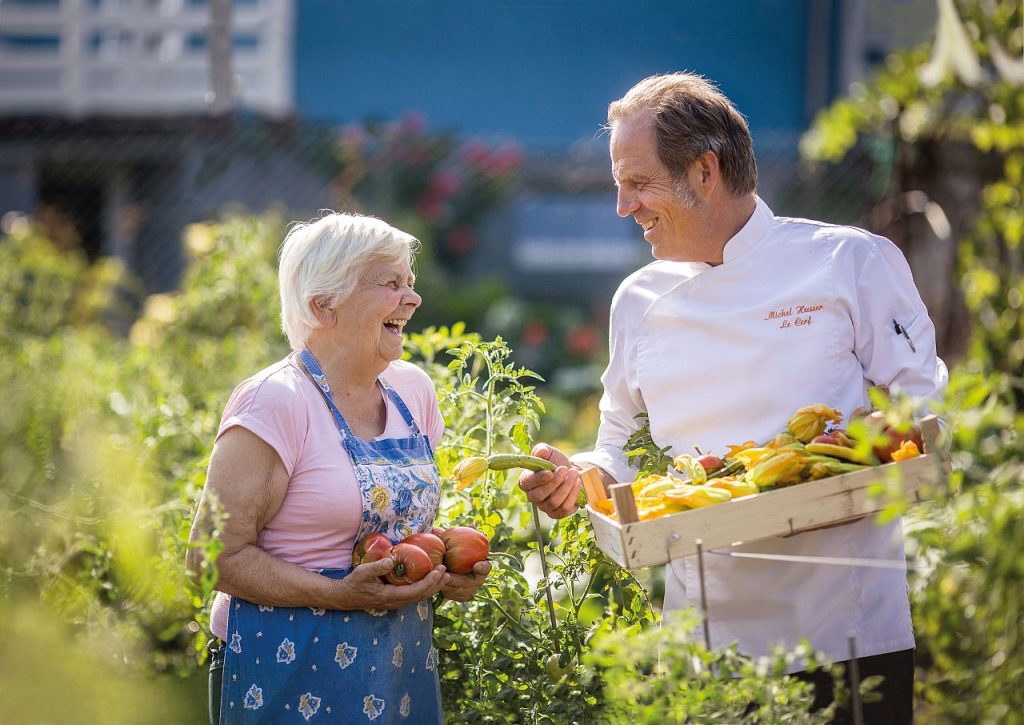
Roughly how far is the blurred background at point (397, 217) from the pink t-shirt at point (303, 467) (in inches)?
10.3

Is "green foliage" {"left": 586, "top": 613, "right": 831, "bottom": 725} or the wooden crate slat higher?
the wooden crate slat

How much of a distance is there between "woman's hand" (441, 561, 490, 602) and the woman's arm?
164 millimetres

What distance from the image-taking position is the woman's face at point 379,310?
8.27 ft

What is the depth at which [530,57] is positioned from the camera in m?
11.3

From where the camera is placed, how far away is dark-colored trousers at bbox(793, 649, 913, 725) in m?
2.50

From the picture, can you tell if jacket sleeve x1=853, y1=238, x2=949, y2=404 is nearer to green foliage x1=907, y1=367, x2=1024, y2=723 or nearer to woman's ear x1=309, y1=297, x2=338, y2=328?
green foliage x1=907, y1=367, x2=1024, y2=723

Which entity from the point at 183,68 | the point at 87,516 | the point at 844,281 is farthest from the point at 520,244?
the point at 844,281

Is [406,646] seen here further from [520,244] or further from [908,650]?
[520,244]

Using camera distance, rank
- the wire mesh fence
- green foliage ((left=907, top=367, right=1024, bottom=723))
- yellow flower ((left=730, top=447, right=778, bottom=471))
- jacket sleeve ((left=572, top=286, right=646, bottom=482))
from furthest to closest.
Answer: the wire mesh fence → jacket sleeve ((left=572, top=286, right=646, bottom=482)) → yellow flower ((left=730, top=447, right=778, bottom=471)) → green foliage ((left=907, top=367, right=1024, bottom=723))

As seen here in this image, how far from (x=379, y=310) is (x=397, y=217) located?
679 cm

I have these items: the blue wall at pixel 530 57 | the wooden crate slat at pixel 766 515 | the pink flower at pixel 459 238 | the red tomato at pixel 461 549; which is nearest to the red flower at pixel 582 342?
the pink flower at pixel 459 238

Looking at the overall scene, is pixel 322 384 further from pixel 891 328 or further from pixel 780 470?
pixel 891 328

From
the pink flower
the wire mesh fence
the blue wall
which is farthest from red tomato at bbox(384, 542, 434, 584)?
the blue wall

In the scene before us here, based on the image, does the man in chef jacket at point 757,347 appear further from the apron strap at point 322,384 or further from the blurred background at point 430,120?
the blurred background at point 430,120
